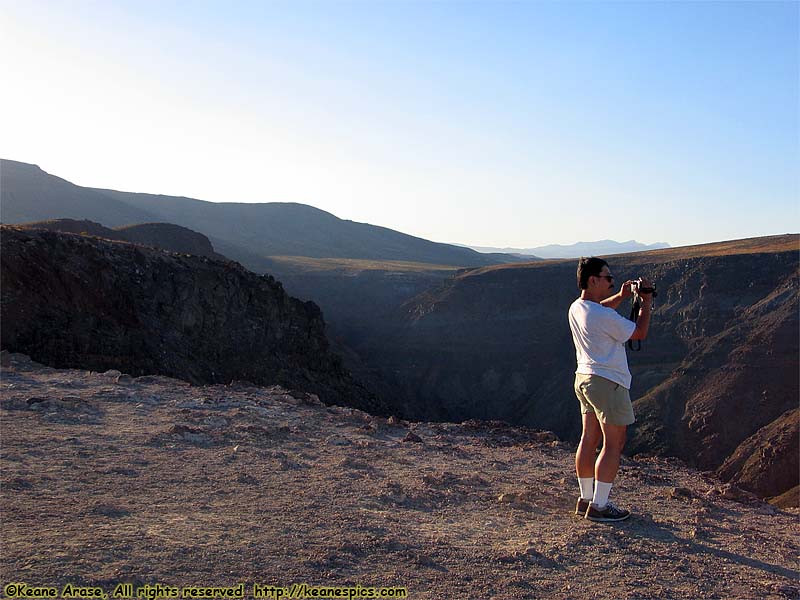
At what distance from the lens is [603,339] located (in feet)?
14.9

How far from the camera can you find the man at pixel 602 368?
14.8 ft

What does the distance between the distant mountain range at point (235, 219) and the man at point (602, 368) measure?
6107 centimetres

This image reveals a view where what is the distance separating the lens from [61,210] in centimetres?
8556

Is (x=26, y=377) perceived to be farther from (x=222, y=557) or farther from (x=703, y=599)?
(x=703, y=599)

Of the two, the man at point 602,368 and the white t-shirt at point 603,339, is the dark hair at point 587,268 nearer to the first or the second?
the man at point 602,368

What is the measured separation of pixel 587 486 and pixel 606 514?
0.73 feet

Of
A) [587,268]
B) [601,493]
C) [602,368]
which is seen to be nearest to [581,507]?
[601,493]

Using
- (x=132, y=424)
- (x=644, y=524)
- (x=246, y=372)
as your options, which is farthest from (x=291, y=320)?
(x=644, y=524)

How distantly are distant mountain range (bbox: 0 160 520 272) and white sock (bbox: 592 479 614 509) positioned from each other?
200 ft

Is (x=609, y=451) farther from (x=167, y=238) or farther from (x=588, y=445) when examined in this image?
(x=167, y=238)

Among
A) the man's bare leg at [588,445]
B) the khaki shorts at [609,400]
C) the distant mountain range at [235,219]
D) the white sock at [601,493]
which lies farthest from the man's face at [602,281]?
the distant mountain range at [235,219]

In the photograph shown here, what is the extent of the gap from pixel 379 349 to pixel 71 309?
2444 cm

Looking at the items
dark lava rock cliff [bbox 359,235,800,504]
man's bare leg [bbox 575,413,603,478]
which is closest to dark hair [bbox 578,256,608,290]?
man's bare leg [bbox 575,413,603,478]

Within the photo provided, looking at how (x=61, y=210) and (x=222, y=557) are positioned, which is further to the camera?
(x=61, y=210)
